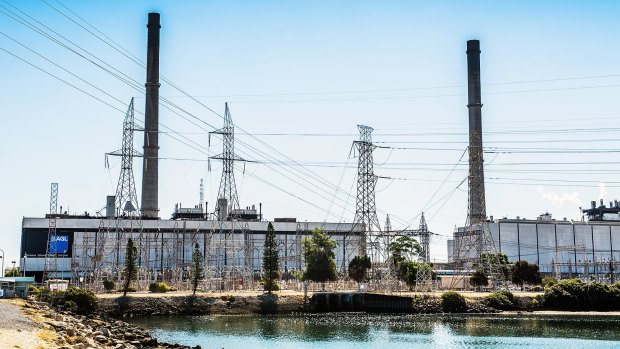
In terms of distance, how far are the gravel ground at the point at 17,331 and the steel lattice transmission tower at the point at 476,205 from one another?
68955 mm

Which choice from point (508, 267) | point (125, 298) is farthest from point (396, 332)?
point (508, 267)

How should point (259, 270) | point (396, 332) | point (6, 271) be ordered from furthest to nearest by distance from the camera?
point (259, 270), point (6, 271), point (396, 332)

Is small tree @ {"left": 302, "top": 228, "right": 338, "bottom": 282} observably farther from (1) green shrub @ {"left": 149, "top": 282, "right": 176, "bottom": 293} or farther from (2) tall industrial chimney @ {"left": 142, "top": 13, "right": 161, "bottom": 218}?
(2) tall industrial chimney @ {"left": 142, "top": 13, "right": 161, "bottom": 218}

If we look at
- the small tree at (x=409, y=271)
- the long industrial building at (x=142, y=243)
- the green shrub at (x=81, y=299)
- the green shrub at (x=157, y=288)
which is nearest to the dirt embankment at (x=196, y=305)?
the green shrub at (x=81, y=299)

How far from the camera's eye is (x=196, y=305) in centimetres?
8456

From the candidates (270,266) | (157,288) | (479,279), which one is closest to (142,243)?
(157,288)

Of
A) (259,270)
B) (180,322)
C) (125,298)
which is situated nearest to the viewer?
(180,322)

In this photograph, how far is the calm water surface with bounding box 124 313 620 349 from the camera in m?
54.7

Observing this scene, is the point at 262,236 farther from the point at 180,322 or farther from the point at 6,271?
the point at 180,322

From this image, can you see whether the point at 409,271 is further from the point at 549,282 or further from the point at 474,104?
the point at 474,104

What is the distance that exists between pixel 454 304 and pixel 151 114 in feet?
220

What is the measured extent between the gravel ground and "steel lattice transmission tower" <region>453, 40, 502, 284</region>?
69.0 metres

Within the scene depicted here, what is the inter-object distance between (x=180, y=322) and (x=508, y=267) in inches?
2260

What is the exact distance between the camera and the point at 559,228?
153875 millimetres
